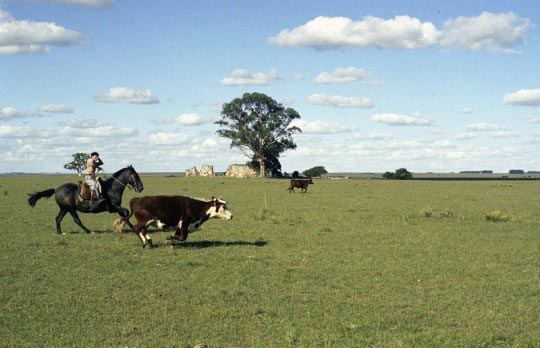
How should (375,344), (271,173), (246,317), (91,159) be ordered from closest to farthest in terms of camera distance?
(375,344) < (246,317) < (91,159) < (271,173)

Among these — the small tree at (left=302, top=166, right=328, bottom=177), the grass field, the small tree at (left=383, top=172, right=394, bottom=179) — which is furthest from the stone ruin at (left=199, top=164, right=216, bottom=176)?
the grass field

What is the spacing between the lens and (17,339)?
27.5 ft

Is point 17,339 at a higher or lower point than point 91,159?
lower

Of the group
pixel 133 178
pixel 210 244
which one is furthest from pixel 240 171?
pixel 210 244

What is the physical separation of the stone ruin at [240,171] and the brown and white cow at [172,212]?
252 ft

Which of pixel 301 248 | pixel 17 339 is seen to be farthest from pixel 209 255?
pixel 17 339

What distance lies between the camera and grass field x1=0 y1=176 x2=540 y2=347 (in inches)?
339

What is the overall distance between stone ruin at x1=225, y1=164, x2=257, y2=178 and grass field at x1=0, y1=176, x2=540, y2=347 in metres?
72.7

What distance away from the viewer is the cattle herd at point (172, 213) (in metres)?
15.5

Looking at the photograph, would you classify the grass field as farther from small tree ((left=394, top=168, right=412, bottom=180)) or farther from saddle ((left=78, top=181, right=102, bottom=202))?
small tree ((left=394, top=168, right=412, bottom=180))

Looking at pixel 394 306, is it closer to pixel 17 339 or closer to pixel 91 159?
pixel 17 339

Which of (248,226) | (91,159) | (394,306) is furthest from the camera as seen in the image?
(248,226)

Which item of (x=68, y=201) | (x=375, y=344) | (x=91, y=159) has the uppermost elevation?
(x=91, y=159)

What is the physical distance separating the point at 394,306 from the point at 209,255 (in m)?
6.16
